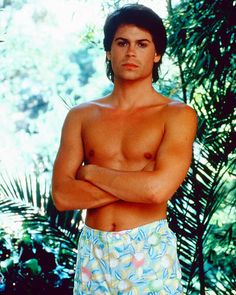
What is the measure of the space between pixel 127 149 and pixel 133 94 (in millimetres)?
183

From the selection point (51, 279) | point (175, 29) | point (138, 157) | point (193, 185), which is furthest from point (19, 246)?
point (138, 157)

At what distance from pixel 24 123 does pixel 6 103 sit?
34 cm

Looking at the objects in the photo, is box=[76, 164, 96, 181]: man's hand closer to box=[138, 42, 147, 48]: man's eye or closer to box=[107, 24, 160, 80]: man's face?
box=[107, 24, 160, 80]: man's face

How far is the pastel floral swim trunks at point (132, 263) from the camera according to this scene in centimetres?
169

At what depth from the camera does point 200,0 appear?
2586 mm

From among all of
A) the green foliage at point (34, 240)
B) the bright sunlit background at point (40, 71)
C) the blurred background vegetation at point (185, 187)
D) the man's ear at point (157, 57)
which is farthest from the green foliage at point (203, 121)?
the bright sunlit background at point (40, 71)

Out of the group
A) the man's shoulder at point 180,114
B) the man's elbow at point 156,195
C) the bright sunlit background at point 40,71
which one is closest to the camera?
the man's elbow at point 156,195

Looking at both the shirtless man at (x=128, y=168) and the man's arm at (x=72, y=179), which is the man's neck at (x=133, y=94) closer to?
the shirtless man at (x=128, y=168)

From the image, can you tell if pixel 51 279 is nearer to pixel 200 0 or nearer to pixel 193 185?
pixel 193 185

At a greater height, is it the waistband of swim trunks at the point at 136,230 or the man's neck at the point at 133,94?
the man's neck at the point at 133,94

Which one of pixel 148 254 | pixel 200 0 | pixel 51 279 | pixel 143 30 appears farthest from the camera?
pixel 51 279

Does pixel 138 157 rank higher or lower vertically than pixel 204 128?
lower

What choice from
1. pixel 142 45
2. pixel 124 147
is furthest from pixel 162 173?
pixel 142 45

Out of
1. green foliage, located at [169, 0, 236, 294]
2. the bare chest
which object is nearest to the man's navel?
the bare chest
